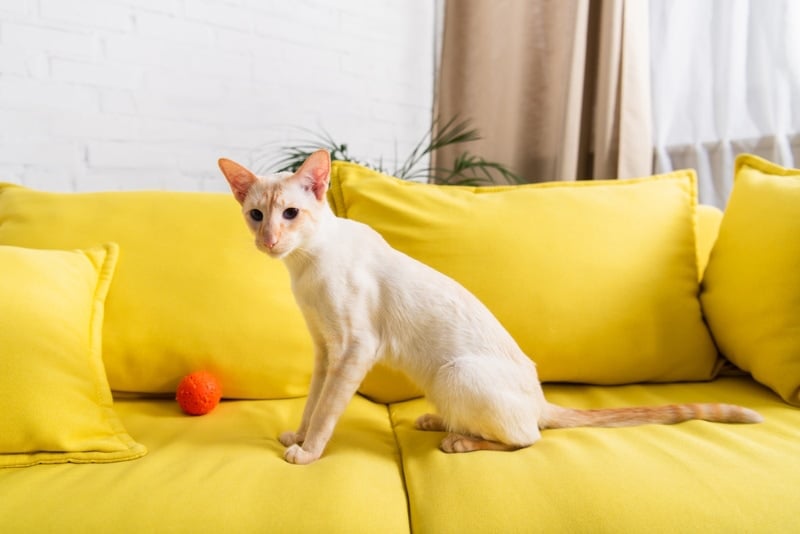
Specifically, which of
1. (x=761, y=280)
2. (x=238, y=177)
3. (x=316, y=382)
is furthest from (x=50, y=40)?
(x=761, y=280)

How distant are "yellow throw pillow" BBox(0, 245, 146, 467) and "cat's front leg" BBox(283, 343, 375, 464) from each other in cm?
29

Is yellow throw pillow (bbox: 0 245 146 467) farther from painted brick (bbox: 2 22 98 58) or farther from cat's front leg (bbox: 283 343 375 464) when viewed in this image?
painted brick (bbox: 2 22 98 58)

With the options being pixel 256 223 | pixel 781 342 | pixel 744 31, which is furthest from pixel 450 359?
pixel 744 31

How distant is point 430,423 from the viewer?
108cm

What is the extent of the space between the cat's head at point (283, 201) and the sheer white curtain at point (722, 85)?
4.70 ft

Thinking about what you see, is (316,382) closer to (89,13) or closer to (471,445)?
(471,445)

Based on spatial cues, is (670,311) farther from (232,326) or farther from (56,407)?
(56,407)

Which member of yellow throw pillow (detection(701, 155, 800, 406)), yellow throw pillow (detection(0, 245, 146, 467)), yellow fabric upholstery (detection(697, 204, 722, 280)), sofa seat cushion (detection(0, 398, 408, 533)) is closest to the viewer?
sofa seat cushion (detection(0, 398, 408, 533))

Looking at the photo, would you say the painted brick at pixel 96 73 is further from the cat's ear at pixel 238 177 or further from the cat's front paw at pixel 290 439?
the cat's front paw at pixel 290 439

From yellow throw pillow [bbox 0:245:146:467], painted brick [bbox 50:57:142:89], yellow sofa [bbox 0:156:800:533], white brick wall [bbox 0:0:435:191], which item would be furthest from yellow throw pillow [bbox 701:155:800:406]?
painted brick [bbox 50:57:142:89]

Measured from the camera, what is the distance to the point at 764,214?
3.86 feet

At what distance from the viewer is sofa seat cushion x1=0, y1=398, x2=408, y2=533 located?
0.73m

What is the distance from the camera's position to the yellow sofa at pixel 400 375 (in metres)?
0.77

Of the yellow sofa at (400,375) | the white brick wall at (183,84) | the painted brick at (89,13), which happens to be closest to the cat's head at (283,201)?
the yellow sofa at (400,375)
